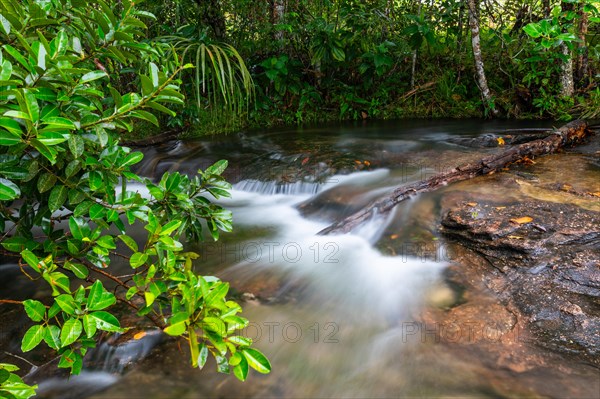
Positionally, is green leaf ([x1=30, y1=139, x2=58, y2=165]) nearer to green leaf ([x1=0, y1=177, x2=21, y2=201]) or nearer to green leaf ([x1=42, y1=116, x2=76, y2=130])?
green leaf ([x1=42, y1=116, x2=76, y2=130])

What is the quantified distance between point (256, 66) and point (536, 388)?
21.0 ft

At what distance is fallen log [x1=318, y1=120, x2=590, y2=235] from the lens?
9.54 feet

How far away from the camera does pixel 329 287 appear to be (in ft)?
8.00

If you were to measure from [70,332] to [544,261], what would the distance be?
2169mm

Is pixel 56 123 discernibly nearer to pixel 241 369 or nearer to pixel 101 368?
pixel 241 369

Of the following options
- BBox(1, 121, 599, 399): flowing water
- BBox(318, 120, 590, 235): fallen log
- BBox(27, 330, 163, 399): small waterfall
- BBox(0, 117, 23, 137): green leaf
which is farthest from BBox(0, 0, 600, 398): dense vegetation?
BBox(318, 120, 590, 235): fallen log

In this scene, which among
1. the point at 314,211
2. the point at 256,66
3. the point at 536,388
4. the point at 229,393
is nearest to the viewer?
the point at 536,388

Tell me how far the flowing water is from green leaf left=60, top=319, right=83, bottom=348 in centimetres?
72

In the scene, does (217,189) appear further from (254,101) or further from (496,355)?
(254,101)

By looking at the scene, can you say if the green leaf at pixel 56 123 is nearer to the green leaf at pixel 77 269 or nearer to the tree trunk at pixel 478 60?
the green leaf at pixel 77 269

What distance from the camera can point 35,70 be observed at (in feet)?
3.56

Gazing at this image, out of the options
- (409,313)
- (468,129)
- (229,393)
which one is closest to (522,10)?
(468,129)

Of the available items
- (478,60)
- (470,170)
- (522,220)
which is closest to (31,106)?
(522,220)

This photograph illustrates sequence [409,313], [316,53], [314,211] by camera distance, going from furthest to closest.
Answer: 1. [316,53]
2. [314,211]
3. [409,313]
